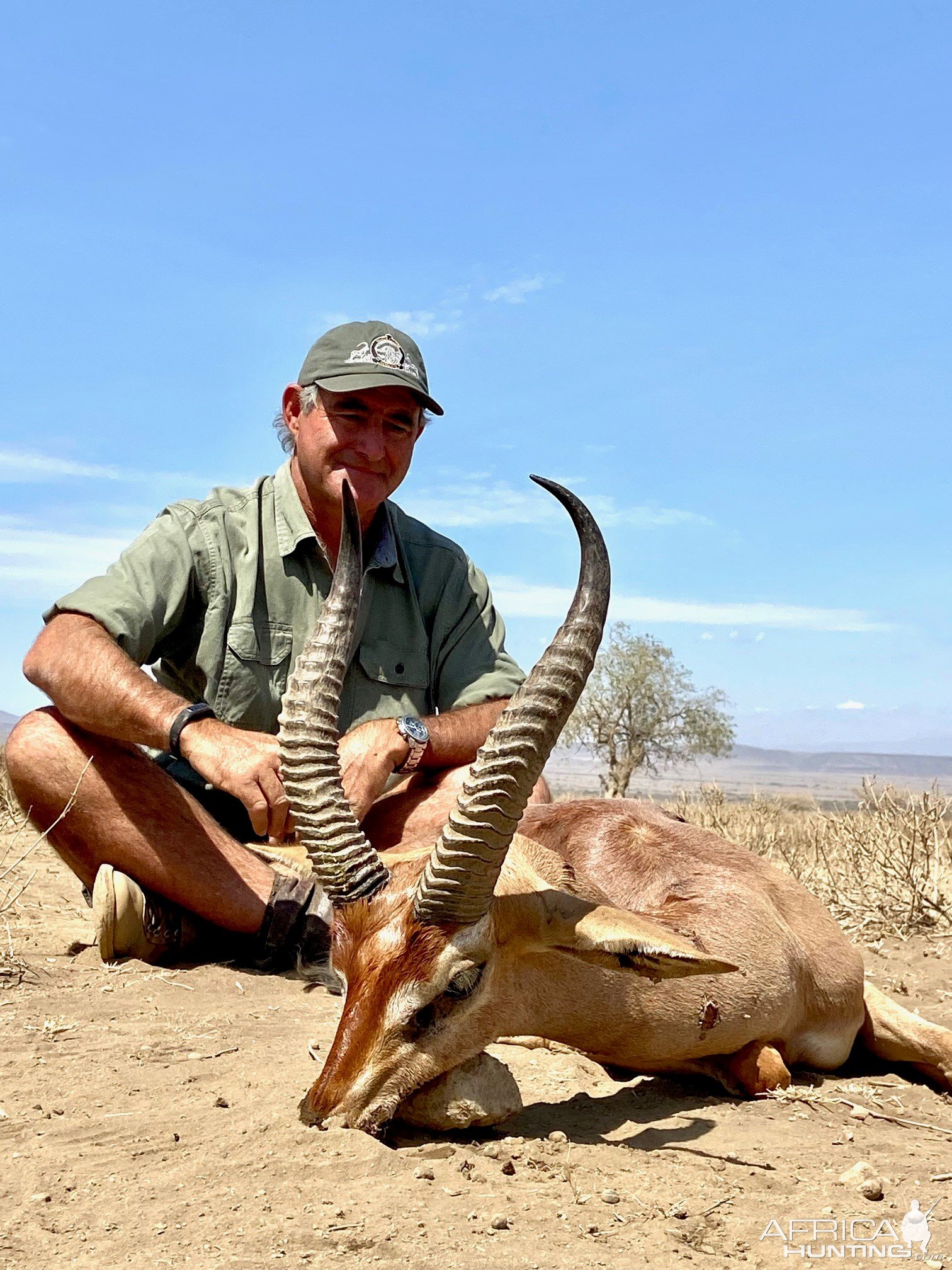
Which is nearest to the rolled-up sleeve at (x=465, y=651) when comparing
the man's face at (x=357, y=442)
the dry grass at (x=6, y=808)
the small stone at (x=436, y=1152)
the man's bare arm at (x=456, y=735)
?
the man's bare arm at (x=456, y=735)

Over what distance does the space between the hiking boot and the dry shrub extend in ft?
13.0

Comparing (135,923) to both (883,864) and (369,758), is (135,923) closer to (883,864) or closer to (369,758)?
(369,758)

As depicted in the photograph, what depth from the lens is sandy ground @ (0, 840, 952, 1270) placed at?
2.79m

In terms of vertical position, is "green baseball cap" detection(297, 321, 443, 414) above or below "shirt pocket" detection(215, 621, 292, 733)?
above

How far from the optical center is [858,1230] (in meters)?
2.98

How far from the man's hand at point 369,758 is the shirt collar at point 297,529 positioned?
A: 3.66 ft

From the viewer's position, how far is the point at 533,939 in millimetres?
3744

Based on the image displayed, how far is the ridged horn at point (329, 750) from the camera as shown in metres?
3.69

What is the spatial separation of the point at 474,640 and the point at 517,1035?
343cm

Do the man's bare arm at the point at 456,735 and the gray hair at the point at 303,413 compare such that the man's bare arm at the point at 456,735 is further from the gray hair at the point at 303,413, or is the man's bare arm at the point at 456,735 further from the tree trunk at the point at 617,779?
the tree trunk at the point at 617,779

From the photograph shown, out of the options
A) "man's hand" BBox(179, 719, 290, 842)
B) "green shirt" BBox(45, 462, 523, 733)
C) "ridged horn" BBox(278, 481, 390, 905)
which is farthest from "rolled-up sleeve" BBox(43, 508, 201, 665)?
"ridged horn" BBox(278, 481, 390, 905)

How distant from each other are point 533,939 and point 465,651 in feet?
11.0

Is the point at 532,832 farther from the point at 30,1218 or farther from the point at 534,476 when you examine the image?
the point at 30,1218

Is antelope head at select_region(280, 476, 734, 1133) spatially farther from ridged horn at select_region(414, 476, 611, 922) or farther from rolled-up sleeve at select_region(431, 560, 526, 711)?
rolled-up sleeve at select_region(431, 560, 526, 711)
